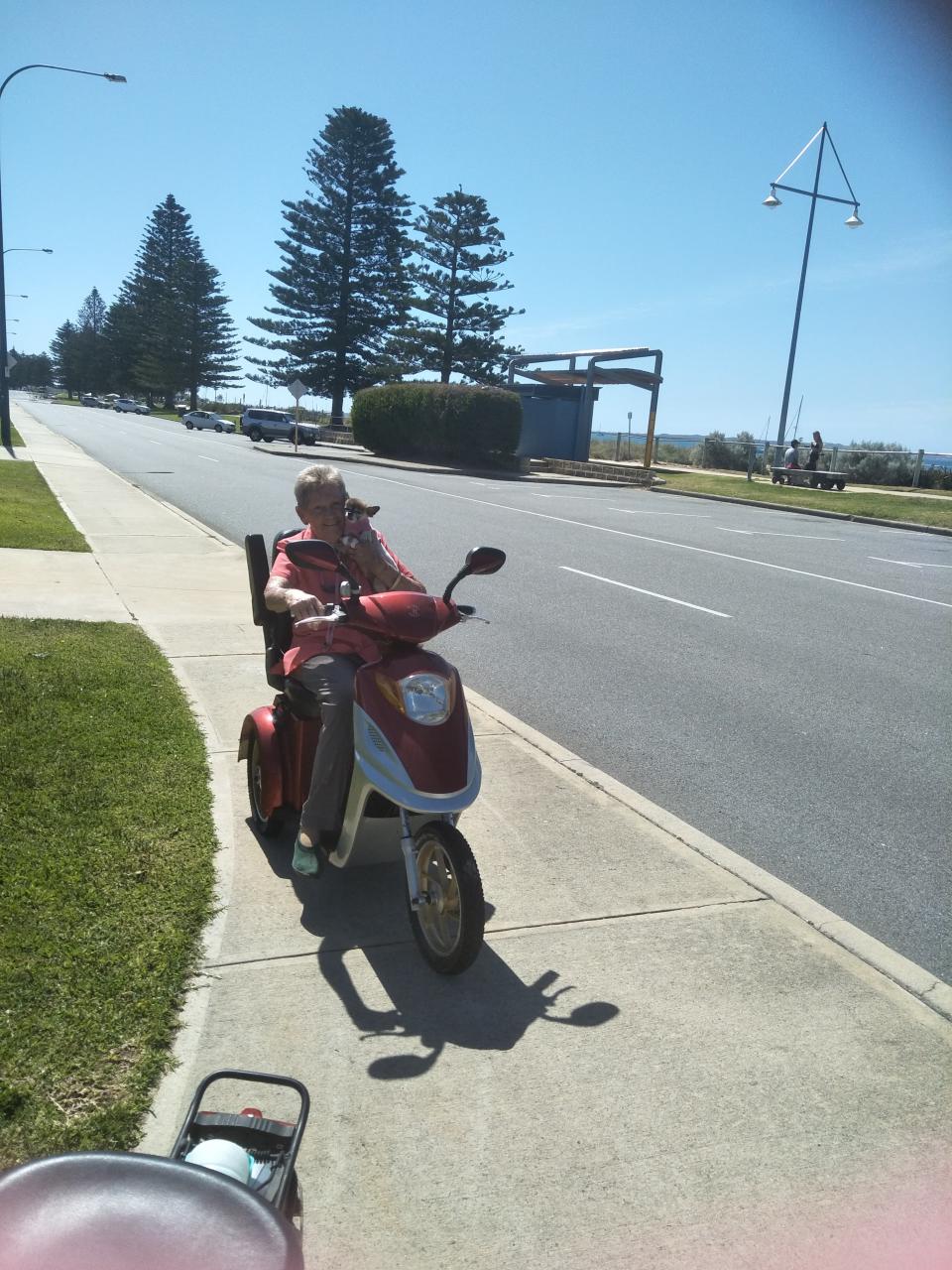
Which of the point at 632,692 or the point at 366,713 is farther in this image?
the point at 632,692

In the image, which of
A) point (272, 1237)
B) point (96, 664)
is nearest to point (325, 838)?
point (272, 1237)

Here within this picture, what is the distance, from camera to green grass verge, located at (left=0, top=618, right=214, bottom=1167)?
255 cm

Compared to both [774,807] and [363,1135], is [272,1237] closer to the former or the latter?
[363,1135]

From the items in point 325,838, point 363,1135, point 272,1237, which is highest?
point 272,1237

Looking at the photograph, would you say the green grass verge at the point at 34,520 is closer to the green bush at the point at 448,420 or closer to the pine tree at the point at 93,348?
the green bush at the point at 448,420

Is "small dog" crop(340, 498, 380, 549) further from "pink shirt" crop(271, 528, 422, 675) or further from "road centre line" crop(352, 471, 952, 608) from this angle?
"road centre line" crop(352, 471, 952, 608)

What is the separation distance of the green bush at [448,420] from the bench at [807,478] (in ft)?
29.8

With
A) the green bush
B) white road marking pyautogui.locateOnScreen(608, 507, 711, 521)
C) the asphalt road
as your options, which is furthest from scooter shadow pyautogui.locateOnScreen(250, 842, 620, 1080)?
the green bush

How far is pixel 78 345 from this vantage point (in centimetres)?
13750

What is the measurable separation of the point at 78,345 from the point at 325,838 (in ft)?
486

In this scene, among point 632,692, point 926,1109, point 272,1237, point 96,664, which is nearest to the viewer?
point 272,1237

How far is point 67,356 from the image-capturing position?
145125mm

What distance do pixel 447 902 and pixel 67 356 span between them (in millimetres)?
157229

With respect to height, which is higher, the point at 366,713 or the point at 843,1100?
the point at 366,713
